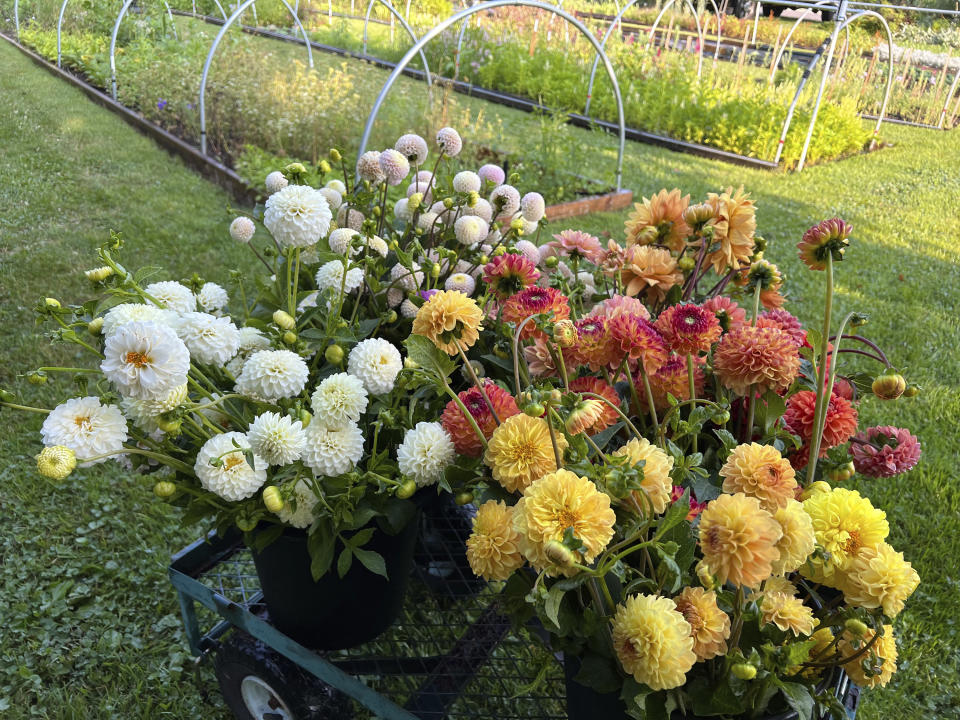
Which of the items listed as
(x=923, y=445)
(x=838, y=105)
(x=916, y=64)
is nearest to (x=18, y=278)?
(x=923, y=445)

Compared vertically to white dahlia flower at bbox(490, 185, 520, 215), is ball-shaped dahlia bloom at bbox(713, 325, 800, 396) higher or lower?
lower

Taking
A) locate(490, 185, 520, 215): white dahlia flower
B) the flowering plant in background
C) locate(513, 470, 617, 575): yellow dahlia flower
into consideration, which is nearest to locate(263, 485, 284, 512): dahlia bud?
the flowering plant in background

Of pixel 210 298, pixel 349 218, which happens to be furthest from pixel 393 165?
pixel 210 298

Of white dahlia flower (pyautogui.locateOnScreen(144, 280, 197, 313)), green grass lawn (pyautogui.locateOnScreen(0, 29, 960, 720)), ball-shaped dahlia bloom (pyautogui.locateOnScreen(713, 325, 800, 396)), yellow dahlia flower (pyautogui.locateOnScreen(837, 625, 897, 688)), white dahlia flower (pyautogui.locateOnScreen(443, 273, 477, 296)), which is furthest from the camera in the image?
green grass lawn (pyautogui.locateOnScreen(0, 29, 960, 720))

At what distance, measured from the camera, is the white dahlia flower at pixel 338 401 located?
954 mm

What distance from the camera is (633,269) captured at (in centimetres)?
111

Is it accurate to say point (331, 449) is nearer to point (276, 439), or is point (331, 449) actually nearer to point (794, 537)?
point (276, 439)

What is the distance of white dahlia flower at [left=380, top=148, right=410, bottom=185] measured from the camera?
134 cm

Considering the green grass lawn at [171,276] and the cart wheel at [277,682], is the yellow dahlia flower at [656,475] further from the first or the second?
the green grass lawn at [171,276]

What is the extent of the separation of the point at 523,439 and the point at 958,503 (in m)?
2.06

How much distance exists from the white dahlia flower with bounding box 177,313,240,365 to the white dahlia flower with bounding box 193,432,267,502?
125mm

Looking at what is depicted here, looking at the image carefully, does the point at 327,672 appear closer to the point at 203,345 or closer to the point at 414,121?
the point at 203,345

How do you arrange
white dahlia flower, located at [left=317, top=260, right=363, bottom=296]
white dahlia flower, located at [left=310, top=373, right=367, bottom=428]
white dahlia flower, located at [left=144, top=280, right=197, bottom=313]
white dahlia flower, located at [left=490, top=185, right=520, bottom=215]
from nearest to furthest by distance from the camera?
white dahlia flower, located at [left=310, top=373, right=367, bottom=428] < white dahlia flower, located at [left=144, top=280, right=197, bottom=313] < white dahlia flower, located at [left=317, top=260, right=363, bottom=296] < white dahlia flower, located at [left=490, top=185, right=520, bottom=215]

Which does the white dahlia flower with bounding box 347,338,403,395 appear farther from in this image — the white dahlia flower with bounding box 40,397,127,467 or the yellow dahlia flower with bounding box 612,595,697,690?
the yellow dahlia flower with bounding box 612,595,697,690
